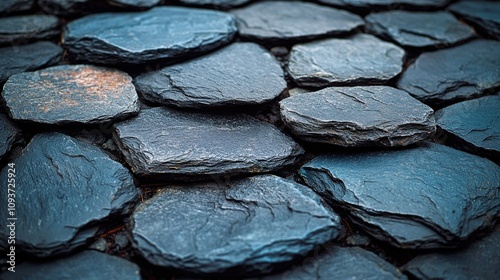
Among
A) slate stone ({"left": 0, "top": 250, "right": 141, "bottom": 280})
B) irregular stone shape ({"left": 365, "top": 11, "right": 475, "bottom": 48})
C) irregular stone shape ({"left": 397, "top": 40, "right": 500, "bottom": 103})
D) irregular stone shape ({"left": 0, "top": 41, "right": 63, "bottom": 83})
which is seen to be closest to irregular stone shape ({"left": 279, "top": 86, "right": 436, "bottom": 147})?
irregular stone shape ({"left": 397, "top": 40, "right": 500, "bottom": 103})

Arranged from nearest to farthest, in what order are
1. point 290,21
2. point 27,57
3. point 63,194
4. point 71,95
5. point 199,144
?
point 63,194 < point 199,144 < point 71,95 < point 27,57 < point 290,21

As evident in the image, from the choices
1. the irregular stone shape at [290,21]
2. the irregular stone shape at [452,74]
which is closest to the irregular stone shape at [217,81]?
the irregular stone shape at [290,21]

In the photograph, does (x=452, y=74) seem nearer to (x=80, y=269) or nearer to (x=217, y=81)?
(x=217, y=81)

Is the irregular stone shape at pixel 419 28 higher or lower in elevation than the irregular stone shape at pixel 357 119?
higher

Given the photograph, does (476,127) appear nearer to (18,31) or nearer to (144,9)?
(144,9)

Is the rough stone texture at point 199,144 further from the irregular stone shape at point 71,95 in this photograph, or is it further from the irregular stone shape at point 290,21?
the irregular stone shape at point 290,21

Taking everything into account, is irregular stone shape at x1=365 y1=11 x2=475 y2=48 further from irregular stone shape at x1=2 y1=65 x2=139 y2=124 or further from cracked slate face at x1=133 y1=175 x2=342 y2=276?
irregular stone shape at x1=2 y1=65 x2=139 y2=124

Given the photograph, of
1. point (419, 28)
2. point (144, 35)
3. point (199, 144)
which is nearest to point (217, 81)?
point (199, 144)
